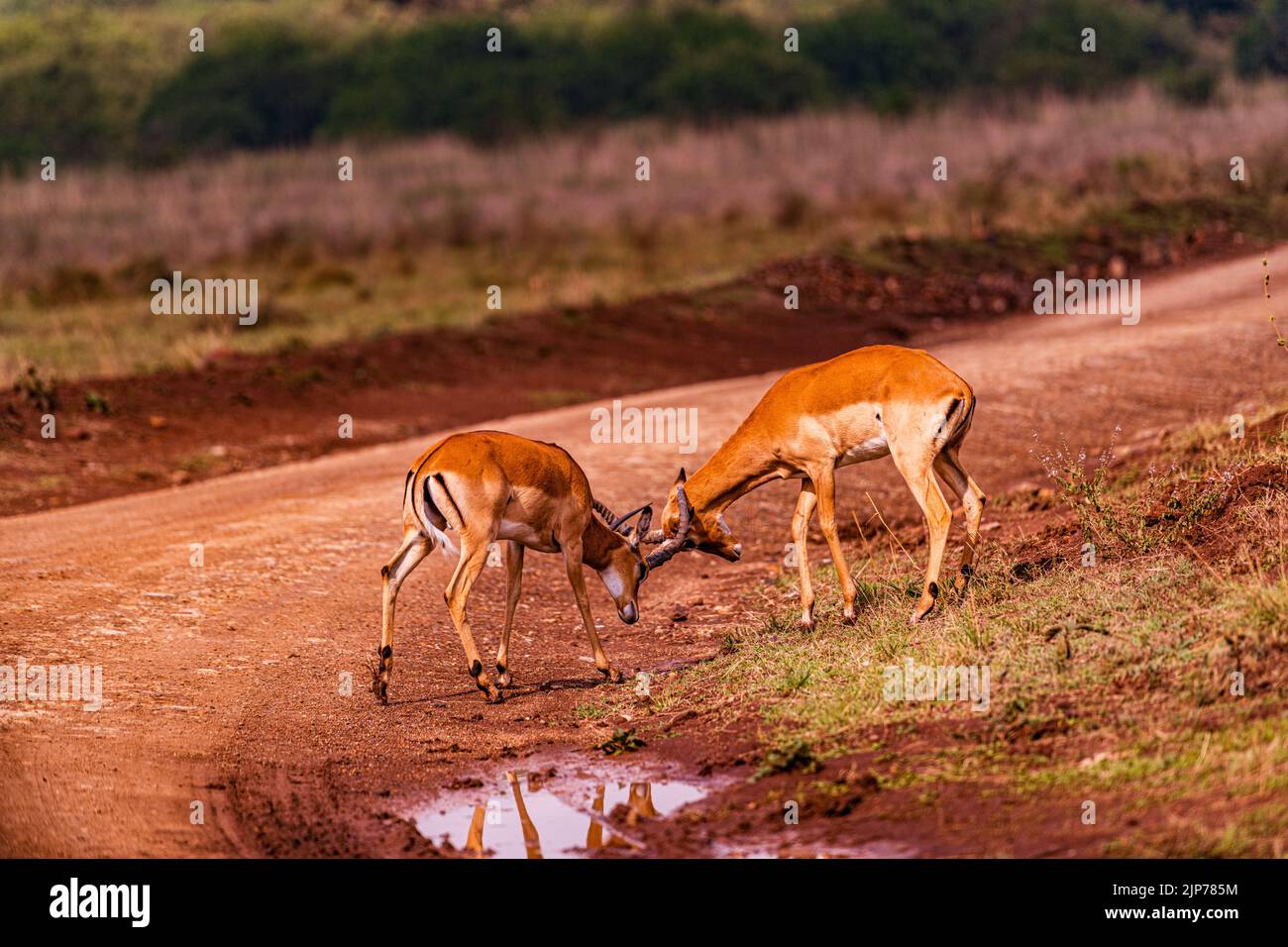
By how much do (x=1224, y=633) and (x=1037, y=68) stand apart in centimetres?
5155

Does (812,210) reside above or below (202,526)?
above

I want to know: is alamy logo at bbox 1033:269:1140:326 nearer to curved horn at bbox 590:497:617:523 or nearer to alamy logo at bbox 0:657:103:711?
curved horn at bbox 590:497:617:523

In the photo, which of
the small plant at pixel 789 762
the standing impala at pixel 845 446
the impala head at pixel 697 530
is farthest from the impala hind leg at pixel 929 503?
the small plant at pixel 789 762

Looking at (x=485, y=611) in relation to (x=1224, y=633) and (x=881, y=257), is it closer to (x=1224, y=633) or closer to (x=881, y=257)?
(x=1224, y=633)

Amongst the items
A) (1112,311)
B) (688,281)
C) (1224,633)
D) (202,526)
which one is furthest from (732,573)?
(688,281)

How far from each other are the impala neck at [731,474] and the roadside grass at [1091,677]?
2.76 feet

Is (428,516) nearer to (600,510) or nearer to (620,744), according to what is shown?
(600,510)

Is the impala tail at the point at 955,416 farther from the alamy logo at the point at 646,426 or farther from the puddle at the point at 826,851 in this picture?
the alamy logo at the point at 646,426

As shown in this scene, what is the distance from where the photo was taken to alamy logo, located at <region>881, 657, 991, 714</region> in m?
7.72

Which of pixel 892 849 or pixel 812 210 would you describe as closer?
pixel 892 849

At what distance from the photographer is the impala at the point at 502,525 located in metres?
8.95

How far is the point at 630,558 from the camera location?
10078 millimetres

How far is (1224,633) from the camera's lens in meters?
7.38

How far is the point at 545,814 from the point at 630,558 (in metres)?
2.95
